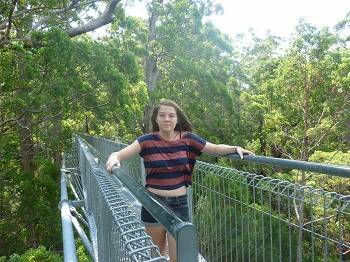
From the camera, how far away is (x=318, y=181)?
12383 mm

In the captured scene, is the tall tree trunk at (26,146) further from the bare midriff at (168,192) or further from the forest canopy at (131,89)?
the bare midriff at (168,192)

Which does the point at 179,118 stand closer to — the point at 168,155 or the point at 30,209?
the point at 168,155

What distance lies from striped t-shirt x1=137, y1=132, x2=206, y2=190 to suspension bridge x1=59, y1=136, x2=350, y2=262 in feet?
0.64

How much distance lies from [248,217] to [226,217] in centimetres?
34

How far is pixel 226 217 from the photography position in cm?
310

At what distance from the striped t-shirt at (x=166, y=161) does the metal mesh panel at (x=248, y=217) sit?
0.39 m

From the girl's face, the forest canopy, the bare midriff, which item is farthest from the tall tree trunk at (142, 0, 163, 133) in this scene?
the bare midriff

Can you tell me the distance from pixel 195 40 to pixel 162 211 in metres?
18.0

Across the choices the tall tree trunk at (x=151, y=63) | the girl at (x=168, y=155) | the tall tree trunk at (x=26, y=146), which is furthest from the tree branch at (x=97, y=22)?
the girl at (x=168, y=155)

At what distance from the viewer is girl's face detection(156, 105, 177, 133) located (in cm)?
271

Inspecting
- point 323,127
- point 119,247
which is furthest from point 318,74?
point 119,247

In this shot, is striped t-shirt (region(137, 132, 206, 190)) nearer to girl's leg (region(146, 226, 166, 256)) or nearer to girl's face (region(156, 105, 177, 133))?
girl's face (region(156, 105, 177, 133))

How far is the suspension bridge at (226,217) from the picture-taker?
1191mm

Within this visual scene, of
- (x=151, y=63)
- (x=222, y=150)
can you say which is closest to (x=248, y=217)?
(x=222, y=150)
